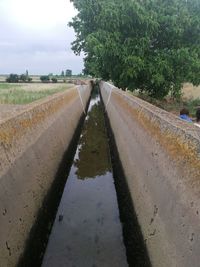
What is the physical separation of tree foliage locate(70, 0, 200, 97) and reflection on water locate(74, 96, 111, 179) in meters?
5.95

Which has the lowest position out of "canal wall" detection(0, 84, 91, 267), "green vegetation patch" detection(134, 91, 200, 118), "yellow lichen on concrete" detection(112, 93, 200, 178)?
"green vegetation patch" detection(134, 91, 200, 118)

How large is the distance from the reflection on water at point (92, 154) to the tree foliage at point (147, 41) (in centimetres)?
595

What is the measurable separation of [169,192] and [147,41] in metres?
20.1

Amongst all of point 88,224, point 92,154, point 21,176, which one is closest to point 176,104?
point 92,154

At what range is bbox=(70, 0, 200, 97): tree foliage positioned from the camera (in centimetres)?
2331

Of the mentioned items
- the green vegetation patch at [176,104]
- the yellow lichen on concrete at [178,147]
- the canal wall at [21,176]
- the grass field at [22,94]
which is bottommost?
the grass field at [22,94]

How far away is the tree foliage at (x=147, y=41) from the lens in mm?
23312

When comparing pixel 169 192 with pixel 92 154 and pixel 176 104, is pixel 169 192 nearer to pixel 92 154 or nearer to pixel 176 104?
pixel 92 154

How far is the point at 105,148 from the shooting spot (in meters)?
13.8

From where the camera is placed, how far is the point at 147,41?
2370 centimetres

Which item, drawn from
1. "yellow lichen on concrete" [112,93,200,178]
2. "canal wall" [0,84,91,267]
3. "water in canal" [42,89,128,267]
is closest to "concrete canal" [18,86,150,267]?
"water in canal" [42,89,128,267]

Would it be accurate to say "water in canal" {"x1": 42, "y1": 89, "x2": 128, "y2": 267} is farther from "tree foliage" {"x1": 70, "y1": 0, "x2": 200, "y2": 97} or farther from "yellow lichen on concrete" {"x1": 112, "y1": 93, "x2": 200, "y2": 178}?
"tree foliage" {"x1": 70, "y1": 0, "x2": 200, "y2": 97}

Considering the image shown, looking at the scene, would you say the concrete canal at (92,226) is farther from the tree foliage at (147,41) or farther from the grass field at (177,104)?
the tree foliage at (147,41)

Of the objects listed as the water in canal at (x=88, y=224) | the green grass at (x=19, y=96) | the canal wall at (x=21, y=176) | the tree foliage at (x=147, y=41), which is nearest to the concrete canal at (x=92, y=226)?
the water in canal at (x=88, y=224)
